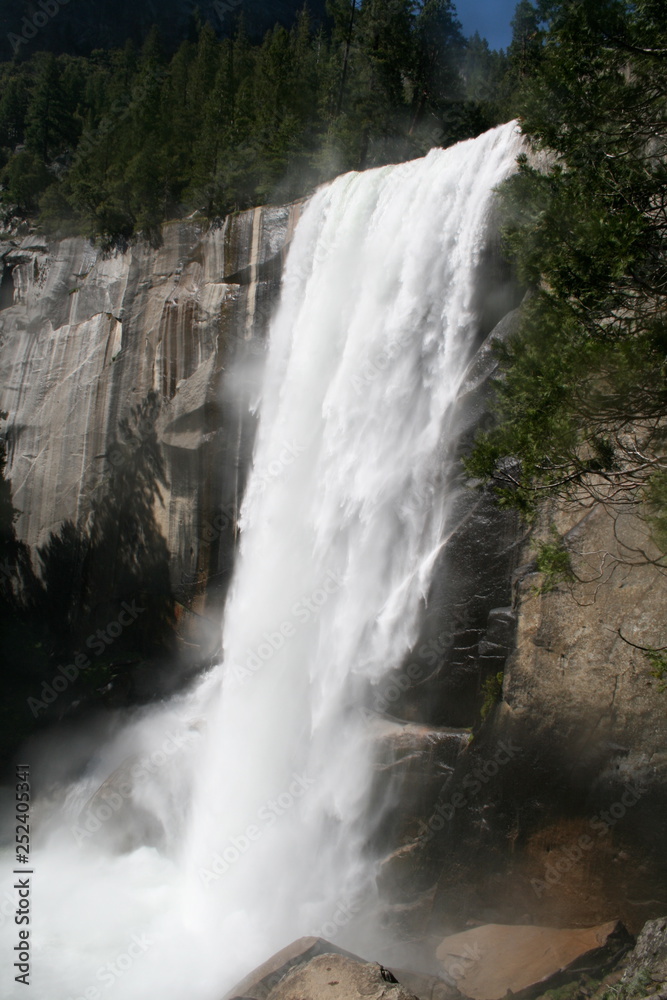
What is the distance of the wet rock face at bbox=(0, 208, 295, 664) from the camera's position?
52.4ft

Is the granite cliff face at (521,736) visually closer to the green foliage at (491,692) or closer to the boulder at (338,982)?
the green foliage at (491,692)

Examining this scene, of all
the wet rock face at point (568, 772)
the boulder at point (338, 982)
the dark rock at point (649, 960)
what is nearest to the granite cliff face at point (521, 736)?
the wet rock face at point (568, 772)

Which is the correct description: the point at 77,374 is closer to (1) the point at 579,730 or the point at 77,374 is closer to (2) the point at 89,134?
(2) the point at 89,134

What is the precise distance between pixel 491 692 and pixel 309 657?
Answer: 12.3 feet

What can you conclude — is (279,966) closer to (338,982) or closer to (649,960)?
(338,982)

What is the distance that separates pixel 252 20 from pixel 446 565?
205 feet

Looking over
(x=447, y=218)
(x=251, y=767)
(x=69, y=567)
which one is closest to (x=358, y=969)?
(x=251, y=767)

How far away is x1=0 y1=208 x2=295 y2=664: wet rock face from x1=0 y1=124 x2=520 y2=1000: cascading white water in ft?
6.05

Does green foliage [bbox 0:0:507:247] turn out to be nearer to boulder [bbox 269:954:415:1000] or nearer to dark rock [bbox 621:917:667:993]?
boulder [bbox 269:954:415:1000]

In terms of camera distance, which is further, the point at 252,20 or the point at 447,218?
the point at 252,20

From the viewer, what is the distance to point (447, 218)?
1166 cm

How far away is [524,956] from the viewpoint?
8.11 meters

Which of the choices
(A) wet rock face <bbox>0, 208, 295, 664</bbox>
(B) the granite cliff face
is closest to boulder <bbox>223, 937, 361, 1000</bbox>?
(B) the granite cliff face

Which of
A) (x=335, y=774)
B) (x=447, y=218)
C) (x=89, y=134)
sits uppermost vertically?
(x=89, y=134)
